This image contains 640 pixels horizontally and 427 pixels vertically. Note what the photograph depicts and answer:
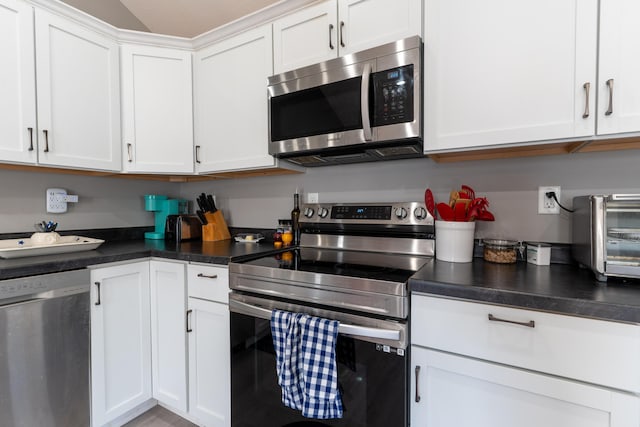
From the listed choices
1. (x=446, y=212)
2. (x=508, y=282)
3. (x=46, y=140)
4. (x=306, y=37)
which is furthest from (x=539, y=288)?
(x=46, y=140)

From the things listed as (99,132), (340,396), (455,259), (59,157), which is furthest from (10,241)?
(455,259)

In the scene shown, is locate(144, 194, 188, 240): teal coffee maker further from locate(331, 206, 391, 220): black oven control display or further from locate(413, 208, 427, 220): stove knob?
locate(413, 208, 427, 220): stove knob

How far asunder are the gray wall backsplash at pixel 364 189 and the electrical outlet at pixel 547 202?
0.02 m

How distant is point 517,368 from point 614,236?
556 millimetres

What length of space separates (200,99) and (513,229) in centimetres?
197

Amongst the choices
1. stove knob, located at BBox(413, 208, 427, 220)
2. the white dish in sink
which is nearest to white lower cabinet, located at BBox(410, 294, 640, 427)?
stove knob, located at BBox(413, 208, 427, 220)

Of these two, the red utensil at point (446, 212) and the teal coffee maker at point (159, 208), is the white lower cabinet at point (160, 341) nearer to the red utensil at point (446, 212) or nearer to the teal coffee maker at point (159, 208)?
the teal coffee maker at point (159, 208)

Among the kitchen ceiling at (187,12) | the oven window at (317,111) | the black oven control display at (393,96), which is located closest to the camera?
the black oven control display at (393,96)

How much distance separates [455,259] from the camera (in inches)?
51.5

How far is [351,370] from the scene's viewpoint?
105 cm

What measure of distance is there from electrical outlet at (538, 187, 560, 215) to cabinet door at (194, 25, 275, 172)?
1333mm

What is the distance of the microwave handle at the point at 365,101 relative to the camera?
130cm

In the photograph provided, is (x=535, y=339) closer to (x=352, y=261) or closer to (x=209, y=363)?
(x=352, y=261)

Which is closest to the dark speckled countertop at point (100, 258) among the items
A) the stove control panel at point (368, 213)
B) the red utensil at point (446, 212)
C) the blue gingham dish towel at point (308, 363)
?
the stove control panel at point (368, 213)
